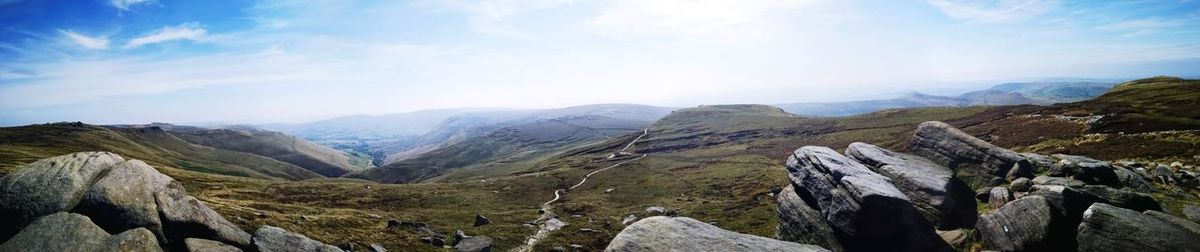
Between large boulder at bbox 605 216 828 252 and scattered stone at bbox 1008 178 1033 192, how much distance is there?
26939 mm

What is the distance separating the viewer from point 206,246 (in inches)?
1352

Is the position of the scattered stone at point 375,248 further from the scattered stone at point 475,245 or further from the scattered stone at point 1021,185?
the scattered stone at point 1021,185

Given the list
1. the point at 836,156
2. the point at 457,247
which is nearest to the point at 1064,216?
the point at 836,156

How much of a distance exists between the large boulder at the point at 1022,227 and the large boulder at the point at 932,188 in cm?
400

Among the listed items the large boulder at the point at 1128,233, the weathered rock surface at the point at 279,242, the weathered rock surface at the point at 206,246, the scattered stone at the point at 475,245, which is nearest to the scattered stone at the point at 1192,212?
the large boulder at the point at 1128,233

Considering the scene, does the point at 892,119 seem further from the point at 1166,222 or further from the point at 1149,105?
the point at 1166,222

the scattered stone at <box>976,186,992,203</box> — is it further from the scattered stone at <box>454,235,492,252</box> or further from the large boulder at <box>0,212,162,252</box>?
the large boulder at <box>0,212,162,252</box>

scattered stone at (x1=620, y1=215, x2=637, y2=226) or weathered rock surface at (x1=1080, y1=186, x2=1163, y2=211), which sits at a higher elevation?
weathered rock surface at (x1=1080, y1=186, x2=1163, y2=211)

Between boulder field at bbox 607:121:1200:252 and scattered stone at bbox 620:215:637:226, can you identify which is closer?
boulder field at bbox 607:121:1200:252

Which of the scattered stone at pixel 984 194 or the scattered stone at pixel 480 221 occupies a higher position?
the scattered stone at pixel 984 194

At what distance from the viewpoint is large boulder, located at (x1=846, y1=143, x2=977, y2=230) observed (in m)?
40.7

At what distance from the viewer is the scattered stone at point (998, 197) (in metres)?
41.7

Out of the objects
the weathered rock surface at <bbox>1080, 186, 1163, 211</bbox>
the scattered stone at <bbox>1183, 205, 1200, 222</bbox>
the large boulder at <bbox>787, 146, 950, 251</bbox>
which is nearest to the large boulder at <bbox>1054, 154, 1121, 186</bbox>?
the scattered stone at <bbox>1183, 205, 1200, 222</bbox>

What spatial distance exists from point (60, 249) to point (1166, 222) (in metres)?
61.4
